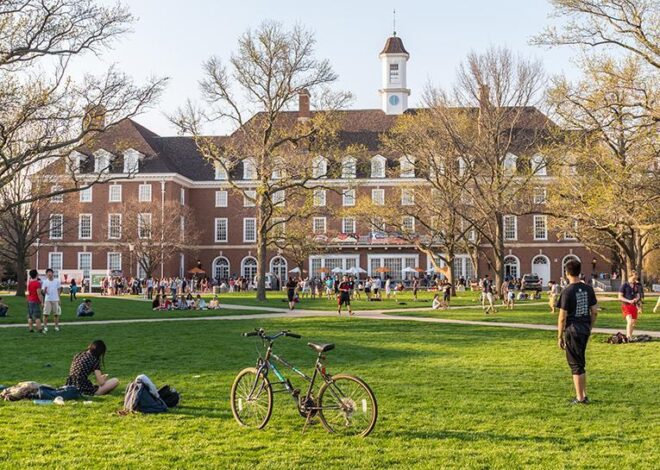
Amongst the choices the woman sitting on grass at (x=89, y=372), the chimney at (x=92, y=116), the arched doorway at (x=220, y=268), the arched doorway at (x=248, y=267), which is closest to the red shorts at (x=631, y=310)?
the woman sitting on grass at (x=89, y=372)

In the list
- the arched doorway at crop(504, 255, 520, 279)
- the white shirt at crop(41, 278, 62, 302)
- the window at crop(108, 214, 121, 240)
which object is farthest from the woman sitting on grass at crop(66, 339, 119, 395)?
the arched doorway at crop(504, 255, 520, 279)

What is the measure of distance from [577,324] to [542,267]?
5651 cm

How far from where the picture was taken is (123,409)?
9164mm

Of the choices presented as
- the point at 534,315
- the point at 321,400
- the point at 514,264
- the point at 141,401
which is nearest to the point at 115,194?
the point at 514,264

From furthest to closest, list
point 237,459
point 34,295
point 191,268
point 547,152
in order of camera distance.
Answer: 1. point 191,268
2. point 547,152
3. point 34,295
4. point 237,459

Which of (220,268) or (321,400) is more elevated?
(220,268)

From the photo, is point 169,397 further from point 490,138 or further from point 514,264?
point 514,264

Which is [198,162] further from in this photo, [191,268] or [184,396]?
[184,396]

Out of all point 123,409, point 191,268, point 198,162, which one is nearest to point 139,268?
point 191,268

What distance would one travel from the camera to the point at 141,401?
909 centimetres

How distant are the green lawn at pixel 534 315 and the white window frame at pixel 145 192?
124 feet

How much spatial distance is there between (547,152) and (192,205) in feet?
143

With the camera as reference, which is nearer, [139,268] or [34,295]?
[34,295]

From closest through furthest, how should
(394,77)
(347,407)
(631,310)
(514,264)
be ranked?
(347,407), (631,310), (514,264), (394,77)
